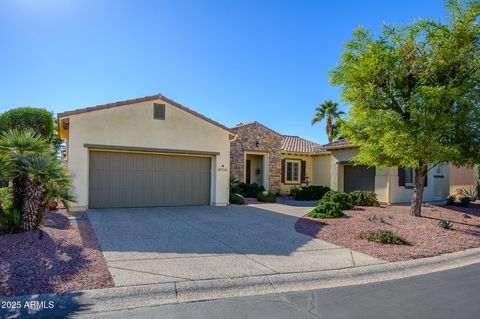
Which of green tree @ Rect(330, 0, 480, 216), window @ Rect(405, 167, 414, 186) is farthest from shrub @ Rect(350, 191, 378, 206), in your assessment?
green tree @ Rect(330, 0, 480, 216)

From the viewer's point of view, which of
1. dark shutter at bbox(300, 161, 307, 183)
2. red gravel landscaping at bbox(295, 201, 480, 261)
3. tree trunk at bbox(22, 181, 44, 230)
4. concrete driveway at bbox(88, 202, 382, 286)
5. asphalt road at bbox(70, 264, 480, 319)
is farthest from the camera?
dark shutter at bbox(300, 161, 307, 183)

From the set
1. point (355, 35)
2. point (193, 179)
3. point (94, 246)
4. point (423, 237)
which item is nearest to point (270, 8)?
point (355, 35)

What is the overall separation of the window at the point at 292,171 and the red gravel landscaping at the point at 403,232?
9.91 m

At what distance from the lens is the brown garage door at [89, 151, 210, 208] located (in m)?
13.3

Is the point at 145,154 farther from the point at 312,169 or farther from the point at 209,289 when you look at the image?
the point at 312,169

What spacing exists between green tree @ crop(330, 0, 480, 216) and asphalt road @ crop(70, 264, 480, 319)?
20.6 ft

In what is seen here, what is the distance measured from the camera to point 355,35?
11758mm

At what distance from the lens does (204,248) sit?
24.8ft

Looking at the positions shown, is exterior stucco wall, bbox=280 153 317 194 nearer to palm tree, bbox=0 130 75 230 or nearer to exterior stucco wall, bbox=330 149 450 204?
exterior stucco wall, bbox=330 149 450 204

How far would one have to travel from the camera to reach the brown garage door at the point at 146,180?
13313 millimetres

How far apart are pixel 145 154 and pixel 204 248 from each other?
25.2ft

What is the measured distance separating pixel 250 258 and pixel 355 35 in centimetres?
895

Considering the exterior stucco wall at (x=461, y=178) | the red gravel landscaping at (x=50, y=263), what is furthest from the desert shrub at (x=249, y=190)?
the exterior stucco wall at (x=461, y=178)

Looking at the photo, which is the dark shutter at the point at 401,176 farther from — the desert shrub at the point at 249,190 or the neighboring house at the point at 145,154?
the neighboring house at the point at 145,154
